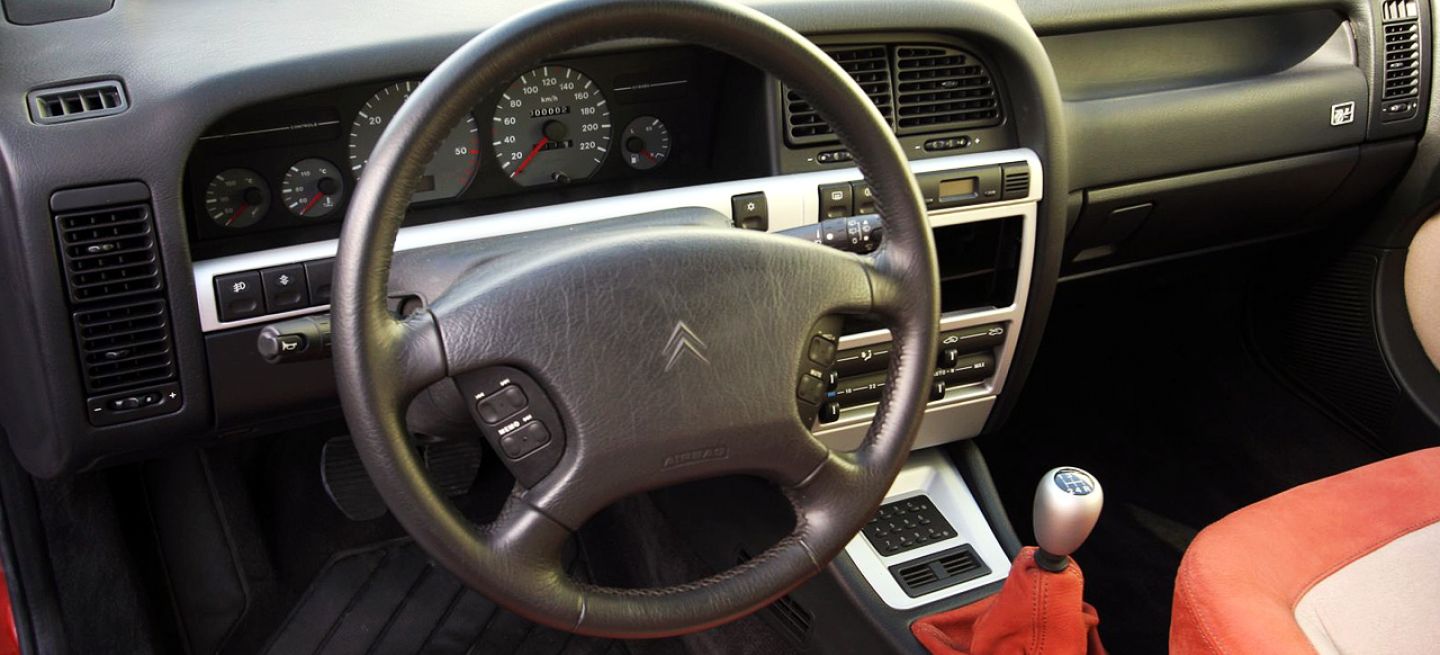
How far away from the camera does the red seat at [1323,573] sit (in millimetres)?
1230

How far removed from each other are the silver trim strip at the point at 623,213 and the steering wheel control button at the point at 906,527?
49cm

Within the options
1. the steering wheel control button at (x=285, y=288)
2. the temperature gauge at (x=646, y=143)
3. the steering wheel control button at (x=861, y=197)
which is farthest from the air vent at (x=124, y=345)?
the steering wheel control button at (x=861, y=197)

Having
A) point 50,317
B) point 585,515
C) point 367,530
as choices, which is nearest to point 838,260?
point 585,515

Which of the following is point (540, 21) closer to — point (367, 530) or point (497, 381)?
point (497, 381)

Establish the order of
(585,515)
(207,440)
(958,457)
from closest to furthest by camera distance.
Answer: (585,515), (207,440), (958,457)

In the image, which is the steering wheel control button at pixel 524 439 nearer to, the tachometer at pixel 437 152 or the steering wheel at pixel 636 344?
the steering wheel at pixel 636 344

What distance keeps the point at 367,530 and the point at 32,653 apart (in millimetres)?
533

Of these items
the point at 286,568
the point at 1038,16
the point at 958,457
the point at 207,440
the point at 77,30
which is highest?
the point at 77,30

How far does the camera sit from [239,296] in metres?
1.46

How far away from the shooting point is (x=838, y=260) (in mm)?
1231

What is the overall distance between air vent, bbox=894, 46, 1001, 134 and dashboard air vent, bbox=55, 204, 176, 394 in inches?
38.2

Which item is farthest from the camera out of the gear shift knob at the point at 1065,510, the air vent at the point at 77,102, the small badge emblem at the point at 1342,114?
the small badge emblem at the point at 1342,114

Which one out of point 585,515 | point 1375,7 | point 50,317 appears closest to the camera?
point 585,515

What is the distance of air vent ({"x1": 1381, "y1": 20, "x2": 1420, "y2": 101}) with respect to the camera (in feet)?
7.55
